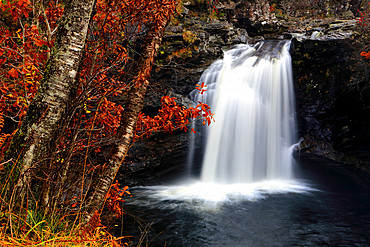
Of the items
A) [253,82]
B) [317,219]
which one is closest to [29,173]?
[317,219]

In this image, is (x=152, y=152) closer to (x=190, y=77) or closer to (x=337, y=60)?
(x=190, y=77)

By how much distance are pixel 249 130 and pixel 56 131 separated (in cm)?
1004

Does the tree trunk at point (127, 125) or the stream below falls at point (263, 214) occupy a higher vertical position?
the tree trunk at point (127, 125)

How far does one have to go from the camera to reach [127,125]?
305 centimetres

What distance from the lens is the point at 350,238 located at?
5.46m

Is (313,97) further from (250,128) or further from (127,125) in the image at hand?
(127,125)

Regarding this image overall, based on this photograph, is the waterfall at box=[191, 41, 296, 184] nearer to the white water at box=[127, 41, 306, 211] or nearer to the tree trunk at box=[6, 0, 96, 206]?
the white water at box=[127, 41, 306, 211]

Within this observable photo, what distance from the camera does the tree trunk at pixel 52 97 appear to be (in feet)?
7.40

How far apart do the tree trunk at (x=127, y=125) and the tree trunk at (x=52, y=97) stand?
2.28 feet

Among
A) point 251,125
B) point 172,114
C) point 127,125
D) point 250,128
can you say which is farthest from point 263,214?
point 127,125

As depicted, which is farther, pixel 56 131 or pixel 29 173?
pixel 56 131

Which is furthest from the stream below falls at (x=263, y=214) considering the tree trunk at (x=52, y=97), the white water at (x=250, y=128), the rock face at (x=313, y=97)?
the tree trunk at (x=52, y=97)

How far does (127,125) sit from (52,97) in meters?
0.97

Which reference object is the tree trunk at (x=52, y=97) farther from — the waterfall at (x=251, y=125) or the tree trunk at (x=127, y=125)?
the waterfall at (x=251, y=125)
